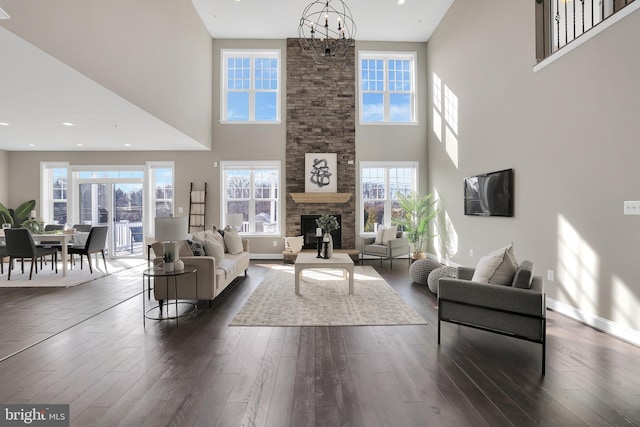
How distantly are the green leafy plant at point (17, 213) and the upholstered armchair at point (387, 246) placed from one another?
8173 millimetres

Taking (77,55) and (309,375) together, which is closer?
(309,375)

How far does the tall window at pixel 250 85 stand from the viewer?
8.68 m

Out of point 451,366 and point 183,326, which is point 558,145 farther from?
point 183,326

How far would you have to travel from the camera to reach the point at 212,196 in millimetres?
8602

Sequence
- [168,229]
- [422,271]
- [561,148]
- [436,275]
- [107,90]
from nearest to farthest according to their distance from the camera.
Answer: [168,229], [561,148], [107,90], [436,275], [422,271]

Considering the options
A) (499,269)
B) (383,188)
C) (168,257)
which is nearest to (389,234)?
(383,188)

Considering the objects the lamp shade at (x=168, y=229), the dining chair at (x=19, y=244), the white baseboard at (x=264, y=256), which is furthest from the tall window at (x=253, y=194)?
the lamp shade at (x=168, y=229)

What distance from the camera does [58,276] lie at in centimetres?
621

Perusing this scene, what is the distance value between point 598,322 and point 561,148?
197 centimetres

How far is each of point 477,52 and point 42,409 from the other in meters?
7.19

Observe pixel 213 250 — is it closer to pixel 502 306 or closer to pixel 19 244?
pixel 502 306

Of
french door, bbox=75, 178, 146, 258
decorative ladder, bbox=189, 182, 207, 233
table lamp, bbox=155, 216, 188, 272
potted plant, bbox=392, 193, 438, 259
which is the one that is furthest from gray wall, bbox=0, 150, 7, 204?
potted plant, bbox=392, 193, 438, 259

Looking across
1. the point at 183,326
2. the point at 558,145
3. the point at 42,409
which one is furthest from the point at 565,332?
the point at 42,409

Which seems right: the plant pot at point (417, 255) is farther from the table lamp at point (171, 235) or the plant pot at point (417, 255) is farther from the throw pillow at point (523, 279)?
the table lamp at point (171, 235)
